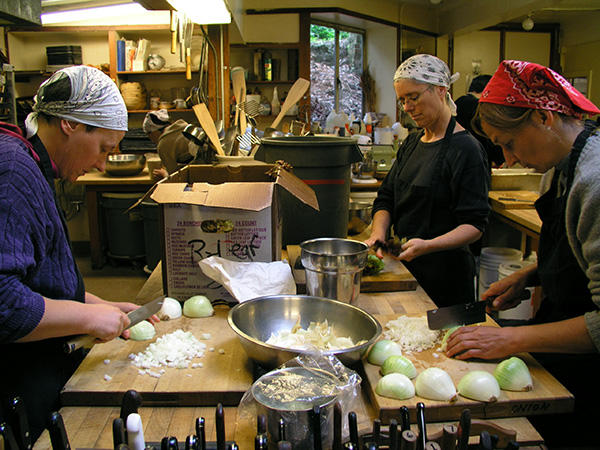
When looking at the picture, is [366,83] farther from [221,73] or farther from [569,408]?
[569,408]

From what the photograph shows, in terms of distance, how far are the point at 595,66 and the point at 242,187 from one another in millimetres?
8608

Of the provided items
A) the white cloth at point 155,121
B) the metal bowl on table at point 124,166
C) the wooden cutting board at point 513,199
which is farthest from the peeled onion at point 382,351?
the metal bowl on table at point 124,166

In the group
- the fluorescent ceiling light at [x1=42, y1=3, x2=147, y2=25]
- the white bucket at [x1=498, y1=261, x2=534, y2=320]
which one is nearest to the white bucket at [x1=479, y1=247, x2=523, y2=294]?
the white bucket at [x1=498, y1=261, x2=534, y2=320]

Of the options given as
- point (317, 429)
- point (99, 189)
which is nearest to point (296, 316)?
point (317, 429)

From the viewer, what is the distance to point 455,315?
1.52 meters

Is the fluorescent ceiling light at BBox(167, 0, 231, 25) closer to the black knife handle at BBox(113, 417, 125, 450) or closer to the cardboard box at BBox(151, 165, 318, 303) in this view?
the cardboard box at BBox(151, 165, 318, 303)

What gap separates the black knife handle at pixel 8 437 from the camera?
810 millimetres

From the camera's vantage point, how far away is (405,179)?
2385mm

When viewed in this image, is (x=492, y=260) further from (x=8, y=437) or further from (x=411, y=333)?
(x=8, y=437)

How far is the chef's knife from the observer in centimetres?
126

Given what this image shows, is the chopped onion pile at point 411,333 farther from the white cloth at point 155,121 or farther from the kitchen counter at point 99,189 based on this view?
the kitchen counter at point 99,189

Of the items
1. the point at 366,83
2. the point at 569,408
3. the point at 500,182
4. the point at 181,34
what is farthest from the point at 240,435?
the point at 366,83

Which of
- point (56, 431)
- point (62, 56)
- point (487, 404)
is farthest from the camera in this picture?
point (62, 56)

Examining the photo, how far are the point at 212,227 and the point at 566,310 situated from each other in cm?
116
